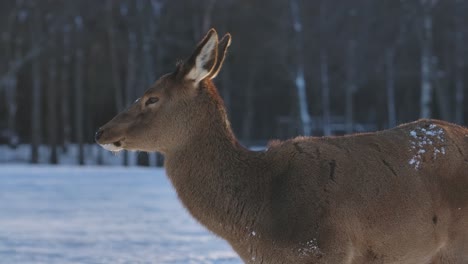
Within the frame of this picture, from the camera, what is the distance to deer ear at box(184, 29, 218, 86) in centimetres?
489

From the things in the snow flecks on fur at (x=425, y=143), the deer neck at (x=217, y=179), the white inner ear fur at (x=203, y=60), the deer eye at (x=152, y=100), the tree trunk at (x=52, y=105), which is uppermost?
the white inner ear fur at (x=203, y=60)

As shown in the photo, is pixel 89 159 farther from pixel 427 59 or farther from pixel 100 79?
pixel 427 59

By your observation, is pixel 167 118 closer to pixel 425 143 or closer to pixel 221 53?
pixel 221 53

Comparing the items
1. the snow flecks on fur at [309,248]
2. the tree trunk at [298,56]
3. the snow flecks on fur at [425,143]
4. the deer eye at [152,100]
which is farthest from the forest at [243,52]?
the snow flecks on fur at [309,248]

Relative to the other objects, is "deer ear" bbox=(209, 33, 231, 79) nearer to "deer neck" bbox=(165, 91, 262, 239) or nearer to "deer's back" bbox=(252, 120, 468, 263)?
"deer neck" bbox=(165, 91, 262, 239)

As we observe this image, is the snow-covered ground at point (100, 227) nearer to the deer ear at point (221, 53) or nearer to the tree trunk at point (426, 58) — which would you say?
the deer ear at point (221, 53)

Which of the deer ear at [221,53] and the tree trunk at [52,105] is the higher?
the deer ear at [221,53]

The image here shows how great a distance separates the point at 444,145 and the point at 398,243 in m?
0.84

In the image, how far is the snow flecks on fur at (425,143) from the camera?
5.04m

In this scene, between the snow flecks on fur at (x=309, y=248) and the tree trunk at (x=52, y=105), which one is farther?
the tree trunk at (x=52, y=105)

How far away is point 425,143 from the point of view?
5.13 m

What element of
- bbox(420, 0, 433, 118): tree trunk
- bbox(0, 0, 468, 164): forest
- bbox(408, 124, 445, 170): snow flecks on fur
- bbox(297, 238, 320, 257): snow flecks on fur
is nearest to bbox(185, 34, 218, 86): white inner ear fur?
bbox(297, 238, 320, 257): snow flecks on fur

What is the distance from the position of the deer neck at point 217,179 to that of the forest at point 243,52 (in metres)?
26.6

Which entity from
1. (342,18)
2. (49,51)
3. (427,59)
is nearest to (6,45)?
(49,51)
